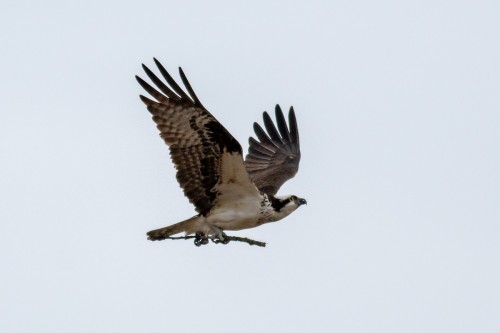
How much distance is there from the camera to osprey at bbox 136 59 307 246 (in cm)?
1433

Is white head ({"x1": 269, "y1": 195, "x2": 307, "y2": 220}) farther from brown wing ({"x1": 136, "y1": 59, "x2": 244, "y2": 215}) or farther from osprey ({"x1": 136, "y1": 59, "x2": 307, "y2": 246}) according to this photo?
brown wing ({"x1": 136, "y1": 59, "x2": 244, "y2": 215})

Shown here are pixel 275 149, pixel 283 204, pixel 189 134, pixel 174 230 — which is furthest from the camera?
pixel 275 149

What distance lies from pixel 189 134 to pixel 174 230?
133 centimetres

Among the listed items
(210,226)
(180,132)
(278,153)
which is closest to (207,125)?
(180,132)

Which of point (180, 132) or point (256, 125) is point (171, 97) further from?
point (256, 125)

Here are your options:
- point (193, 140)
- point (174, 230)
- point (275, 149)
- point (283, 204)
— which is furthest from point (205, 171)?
point (275, 149)

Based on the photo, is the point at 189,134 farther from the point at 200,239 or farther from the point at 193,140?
the point at 200,239

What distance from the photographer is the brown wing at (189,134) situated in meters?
14.3

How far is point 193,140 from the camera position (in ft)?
47.7

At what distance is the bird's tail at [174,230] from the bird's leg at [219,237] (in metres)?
0.29

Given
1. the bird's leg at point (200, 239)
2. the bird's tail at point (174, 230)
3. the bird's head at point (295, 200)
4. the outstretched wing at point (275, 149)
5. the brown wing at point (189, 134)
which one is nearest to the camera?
the brown wing at point (189, 134)

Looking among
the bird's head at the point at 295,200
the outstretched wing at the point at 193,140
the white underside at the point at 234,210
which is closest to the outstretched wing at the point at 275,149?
the bird's head at the point at 295,200

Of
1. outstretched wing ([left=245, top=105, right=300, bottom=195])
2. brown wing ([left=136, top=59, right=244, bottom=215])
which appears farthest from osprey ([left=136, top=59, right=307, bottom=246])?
outstretched wing ([left=245, top=105, right=300, bottom=195])

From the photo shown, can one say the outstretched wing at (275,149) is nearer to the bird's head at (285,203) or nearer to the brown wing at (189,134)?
the bird's head at (285,203)
